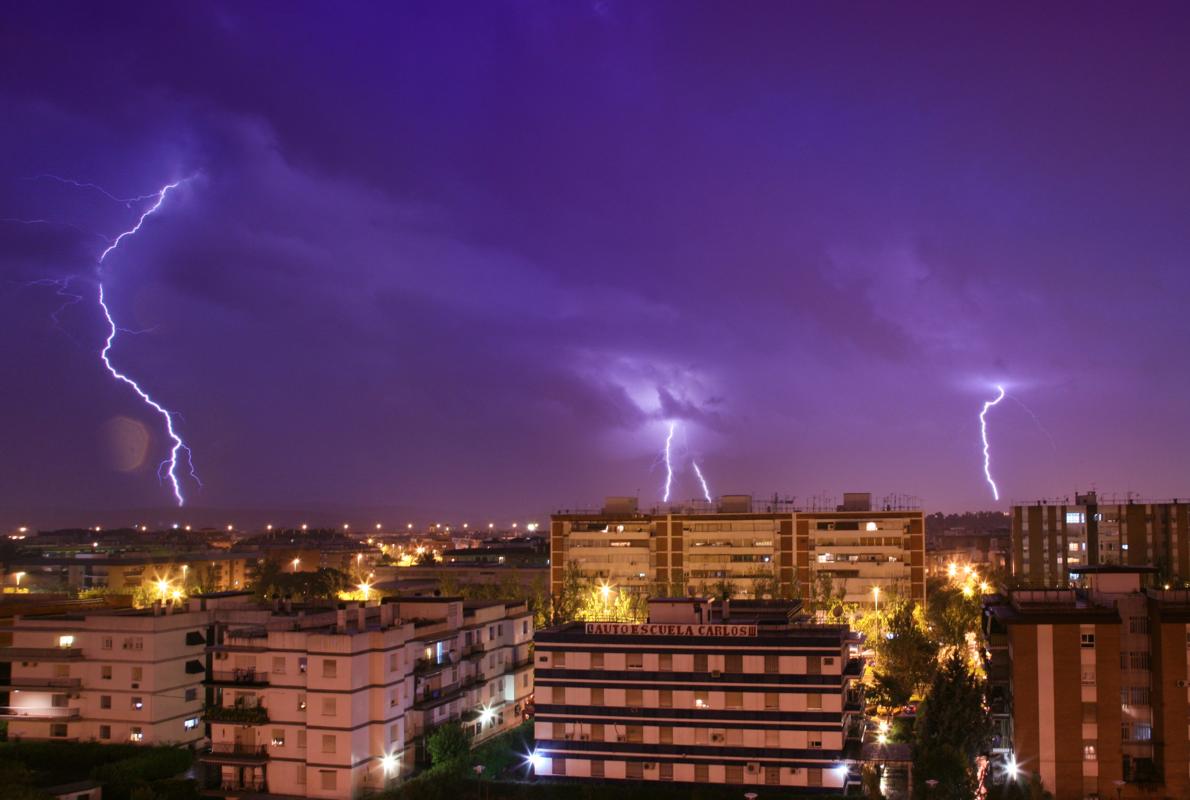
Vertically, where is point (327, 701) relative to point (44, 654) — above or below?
below

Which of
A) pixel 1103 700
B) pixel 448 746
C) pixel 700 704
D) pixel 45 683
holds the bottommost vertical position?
pixel 448 746

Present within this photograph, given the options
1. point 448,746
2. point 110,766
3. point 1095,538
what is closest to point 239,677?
point 110,766

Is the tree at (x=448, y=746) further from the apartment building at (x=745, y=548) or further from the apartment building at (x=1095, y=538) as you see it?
the apartment building at (x=1095, y=538)

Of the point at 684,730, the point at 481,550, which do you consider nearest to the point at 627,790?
the point at 684,730

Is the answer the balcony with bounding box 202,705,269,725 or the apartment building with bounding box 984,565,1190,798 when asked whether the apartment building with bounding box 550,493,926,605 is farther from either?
the balcony with bounding box 202,705,269,725

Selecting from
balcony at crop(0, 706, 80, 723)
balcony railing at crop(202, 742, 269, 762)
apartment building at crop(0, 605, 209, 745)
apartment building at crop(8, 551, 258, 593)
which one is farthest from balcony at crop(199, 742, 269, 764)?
apartment building at crop(8, 551, 258, 593)

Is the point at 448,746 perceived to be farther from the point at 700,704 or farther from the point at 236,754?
the point at 700,704

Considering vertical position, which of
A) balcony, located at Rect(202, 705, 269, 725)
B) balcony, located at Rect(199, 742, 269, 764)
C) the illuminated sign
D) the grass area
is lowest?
the grass area
